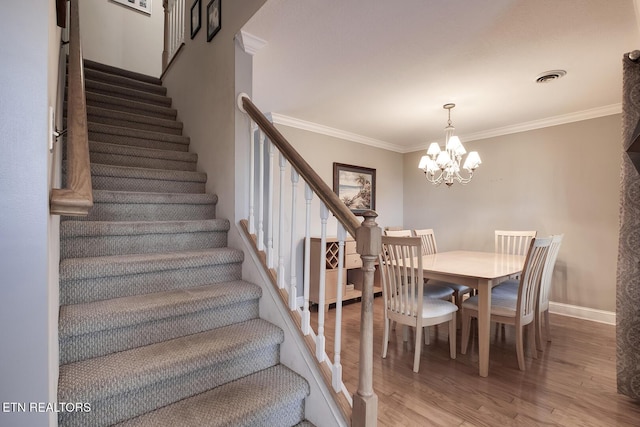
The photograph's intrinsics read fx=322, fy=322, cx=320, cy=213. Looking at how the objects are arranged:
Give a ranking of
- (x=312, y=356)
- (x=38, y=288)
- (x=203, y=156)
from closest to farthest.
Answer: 1. (x=38, y=288)
2. (x=312, y=356)
3. (x=203, y=156)

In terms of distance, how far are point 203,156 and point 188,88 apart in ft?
2.63

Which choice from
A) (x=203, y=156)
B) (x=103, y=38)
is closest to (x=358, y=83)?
(x=203, y=156)

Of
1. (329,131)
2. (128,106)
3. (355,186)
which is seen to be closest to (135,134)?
(128,106)

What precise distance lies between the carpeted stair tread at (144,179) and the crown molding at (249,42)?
0.96 m

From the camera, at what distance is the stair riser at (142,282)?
150 centimetres

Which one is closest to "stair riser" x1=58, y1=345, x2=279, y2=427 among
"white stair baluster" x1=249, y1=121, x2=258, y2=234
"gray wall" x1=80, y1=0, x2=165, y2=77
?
"white stair baluster" x1=249, y1=121, x2=258, y2=234

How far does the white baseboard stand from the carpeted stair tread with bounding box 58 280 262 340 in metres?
3.70

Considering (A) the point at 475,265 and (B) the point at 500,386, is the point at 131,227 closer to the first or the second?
(B) the point at 500,386

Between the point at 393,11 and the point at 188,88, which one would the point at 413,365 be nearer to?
the point at 393,11

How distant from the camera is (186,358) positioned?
1.36 metres

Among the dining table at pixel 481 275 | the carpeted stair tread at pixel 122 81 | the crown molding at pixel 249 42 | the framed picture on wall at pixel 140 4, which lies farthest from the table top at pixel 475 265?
the framed picture on wall at pixel 140 4

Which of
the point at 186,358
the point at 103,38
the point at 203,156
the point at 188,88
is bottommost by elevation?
the point at 186,358

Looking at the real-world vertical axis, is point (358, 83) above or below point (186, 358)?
above

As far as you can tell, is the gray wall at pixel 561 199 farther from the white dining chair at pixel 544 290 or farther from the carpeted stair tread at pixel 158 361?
the carpeted stair tread at pixel 158 361
